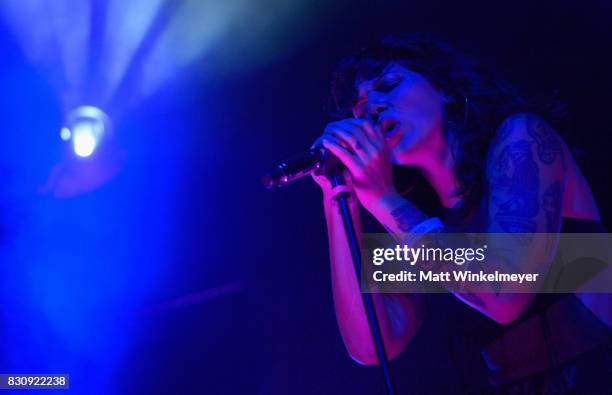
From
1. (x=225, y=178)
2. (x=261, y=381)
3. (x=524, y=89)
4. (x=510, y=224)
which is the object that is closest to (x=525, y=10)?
(x=524, y=89)

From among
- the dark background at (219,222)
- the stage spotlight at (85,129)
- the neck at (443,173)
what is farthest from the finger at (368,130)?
the stage spotlight at (85,129)

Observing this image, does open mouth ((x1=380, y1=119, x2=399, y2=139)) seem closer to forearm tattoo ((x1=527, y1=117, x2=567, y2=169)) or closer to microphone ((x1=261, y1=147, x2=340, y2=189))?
forearm tattoo ((x1=527, y1=117, x2=567, y2=169))

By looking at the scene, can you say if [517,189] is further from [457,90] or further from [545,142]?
[457,90]

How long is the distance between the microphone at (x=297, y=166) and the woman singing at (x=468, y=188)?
3 cm

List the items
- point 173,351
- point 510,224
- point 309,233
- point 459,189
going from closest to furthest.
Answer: point 510,224
point 459,189
point 173,351
point 309,233

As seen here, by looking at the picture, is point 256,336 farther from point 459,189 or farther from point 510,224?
point 510,224

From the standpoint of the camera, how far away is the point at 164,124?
221 cm

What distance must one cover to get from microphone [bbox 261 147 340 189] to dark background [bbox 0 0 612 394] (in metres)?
0.86

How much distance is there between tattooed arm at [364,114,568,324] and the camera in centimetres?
141

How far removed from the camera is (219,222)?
2.15 meters

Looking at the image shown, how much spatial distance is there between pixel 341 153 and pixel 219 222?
3.06 feet

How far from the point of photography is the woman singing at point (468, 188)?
1440 mm

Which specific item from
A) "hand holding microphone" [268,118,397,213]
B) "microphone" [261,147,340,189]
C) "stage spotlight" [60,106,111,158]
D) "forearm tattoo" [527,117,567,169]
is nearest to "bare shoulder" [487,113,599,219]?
"forearm tattoo" [527,117,567,169]

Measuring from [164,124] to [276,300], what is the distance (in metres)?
0.78
